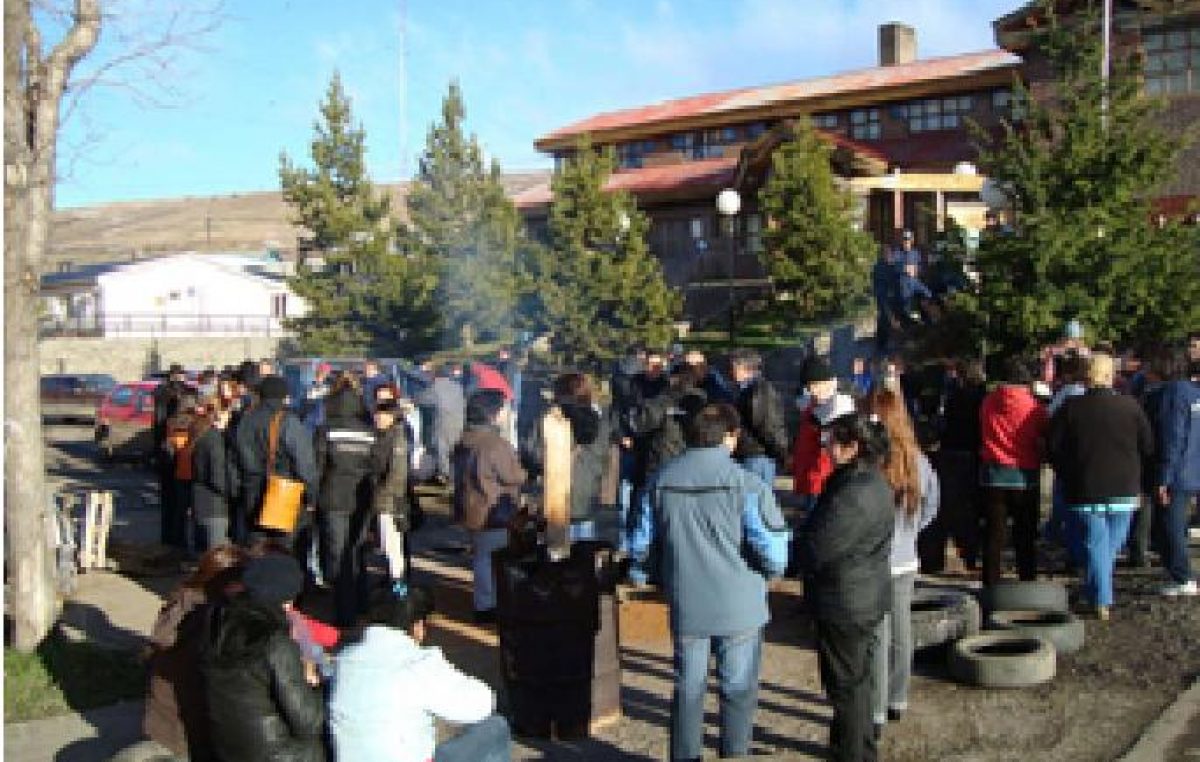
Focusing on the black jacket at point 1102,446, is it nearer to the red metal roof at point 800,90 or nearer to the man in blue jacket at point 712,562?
the man in blue jacket at point 712,562

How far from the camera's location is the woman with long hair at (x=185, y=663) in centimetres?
511

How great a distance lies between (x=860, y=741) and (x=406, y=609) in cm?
226

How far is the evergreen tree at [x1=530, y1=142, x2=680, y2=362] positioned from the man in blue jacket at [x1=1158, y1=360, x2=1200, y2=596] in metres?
20.4

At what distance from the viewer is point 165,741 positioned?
560 centimetres

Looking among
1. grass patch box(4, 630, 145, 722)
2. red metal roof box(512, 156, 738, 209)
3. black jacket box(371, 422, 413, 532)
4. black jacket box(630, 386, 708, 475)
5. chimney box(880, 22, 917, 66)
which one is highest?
chimney box(880, 22, 917, 66)

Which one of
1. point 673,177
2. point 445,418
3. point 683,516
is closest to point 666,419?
point 683,516

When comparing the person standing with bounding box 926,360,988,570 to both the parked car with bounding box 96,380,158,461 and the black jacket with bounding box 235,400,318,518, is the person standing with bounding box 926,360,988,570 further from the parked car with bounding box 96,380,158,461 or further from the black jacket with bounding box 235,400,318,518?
the parked car with bounding box 96,380,158,461

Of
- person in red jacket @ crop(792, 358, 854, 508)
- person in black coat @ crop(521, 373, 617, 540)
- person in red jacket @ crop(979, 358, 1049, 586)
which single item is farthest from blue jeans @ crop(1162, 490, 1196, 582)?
person in black coat @ crop(521, 373, 617, 540)

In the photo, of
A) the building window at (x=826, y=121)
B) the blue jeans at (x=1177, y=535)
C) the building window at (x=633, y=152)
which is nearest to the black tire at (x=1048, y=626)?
the blue jeans at (x=1177, y=535)

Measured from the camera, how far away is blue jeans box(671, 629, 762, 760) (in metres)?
5.67

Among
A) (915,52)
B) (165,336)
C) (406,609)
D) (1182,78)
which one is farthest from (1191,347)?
(165,336)

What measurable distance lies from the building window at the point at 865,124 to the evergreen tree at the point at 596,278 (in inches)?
394

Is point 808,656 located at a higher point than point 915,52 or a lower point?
lower

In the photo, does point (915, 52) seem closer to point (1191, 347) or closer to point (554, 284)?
point (554, 284)
